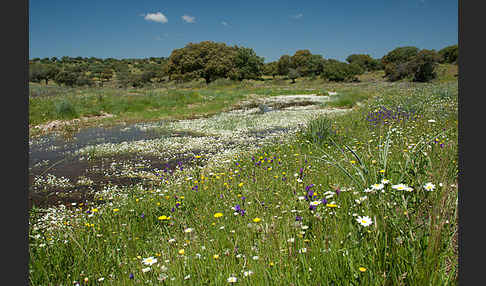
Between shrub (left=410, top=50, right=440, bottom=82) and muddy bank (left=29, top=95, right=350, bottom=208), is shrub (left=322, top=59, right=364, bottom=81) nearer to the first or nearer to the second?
shrub (left=410, top=50, right=440, bottom=82)

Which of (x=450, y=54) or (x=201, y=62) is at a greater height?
(x=450, y=54)

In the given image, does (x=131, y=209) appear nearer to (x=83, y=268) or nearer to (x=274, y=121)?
(x=83, y=268)

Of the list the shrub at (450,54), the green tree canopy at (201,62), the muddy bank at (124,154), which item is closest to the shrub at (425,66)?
the shrub at (450,54)

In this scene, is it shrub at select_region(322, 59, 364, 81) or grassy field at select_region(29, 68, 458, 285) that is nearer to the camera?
grassy field at select_region(29, 68, 458, 285)

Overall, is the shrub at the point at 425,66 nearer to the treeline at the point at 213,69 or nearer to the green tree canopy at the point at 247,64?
the treeline at the point at 213,69

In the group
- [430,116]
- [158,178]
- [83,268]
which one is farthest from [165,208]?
[430,116]

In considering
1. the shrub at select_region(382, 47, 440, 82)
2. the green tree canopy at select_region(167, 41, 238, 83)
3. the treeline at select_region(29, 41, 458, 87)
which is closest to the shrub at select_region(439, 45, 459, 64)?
the treeline at select_region(29, 41, 458, 87)

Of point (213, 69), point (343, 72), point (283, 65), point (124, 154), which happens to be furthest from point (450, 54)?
point (124, 154)

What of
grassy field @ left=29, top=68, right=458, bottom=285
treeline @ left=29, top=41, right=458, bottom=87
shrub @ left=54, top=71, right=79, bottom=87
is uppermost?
treeline @ left=29, top=41, right=458, bottom=87

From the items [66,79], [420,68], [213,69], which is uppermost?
[213,69]

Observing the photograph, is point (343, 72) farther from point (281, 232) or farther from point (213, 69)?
point (281, 232)

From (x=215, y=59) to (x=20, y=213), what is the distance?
61.4 meters

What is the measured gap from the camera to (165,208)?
4793 millimetres

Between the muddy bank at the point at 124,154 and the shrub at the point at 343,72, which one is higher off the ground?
the shrub at the point at 343,72
